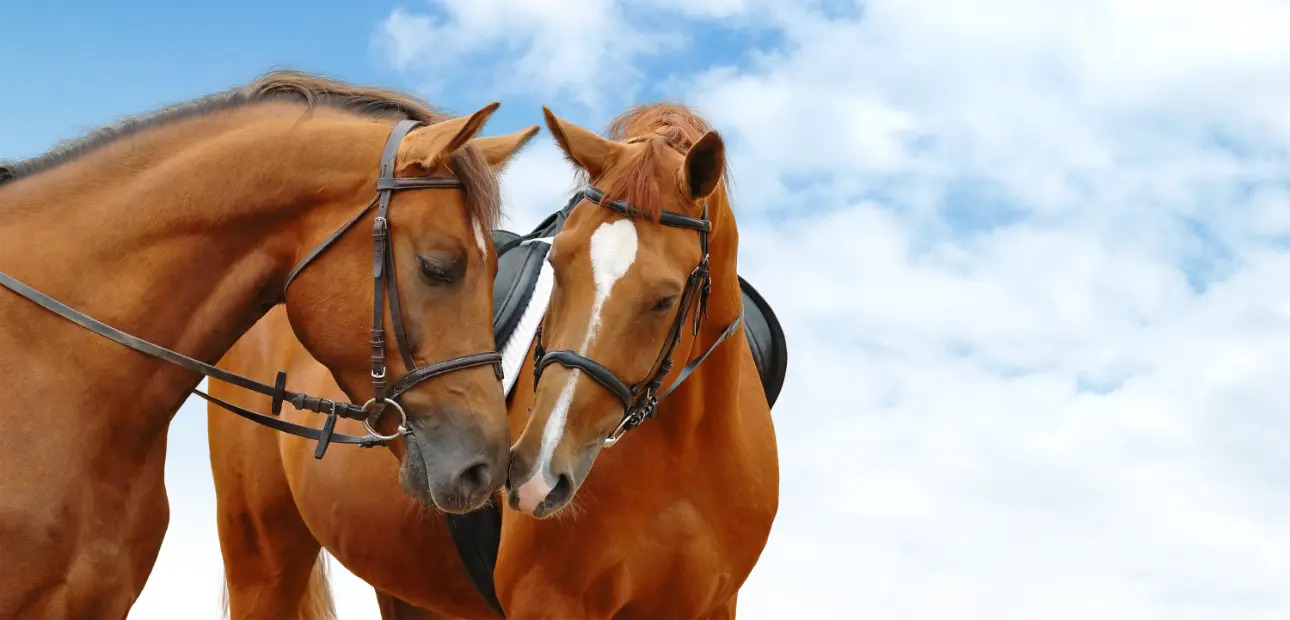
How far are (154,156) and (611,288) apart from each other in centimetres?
176

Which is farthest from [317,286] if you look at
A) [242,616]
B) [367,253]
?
[242,616]

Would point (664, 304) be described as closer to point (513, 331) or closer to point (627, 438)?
point (627, 438)

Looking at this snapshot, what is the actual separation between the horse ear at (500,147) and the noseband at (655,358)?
12.8 inches

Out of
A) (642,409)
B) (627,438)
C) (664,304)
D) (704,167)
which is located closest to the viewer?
(664,304)

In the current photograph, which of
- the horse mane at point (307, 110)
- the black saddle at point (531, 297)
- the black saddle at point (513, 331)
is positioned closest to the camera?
the horse mane at point (307, 110)

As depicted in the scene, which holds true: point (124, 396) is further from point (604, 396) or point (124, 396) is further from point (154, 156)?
point (604, 396)

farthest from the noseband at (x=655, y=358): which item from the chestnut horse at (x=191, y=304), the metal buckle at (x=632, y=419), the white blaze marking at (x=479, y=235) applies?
the white blaze marking at (x=479, y=235)

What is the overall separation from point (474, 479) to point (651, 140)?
1.56 m

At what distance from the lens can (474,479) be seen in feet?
14.4

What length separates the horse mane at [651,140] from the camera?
481 centimetres

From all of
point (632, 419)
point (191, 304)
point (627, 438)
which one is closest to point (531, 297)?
point (627, 438)

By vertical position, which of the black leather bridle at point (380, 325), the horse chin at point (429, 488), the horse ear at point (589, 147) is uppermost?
the horse ear at point (589, 147)

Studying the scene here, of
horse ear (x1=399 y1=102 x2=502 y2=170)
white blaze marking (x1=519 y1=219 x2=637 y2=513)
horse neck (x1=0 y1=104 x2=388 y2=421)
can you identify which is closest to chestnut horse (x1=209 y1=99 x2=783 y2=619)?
white blaze marking (x1=519 y1=219 x2=637 y2=513)

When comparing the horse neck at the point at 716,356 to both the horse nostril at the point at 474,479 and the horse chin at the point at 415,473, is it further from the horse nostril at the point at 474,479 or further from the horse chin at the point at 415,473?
the horse chin at the point at 415,473
